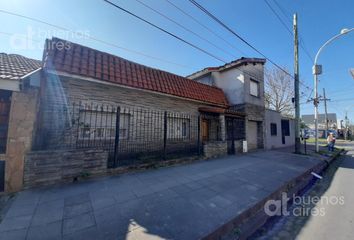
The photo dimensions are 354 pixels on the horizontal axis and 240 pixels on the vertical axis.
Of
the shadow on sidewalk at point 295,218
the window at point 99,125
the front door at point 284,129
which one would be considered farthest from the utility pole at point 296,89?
the window at point 99,125

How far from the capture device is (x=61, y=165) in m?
4.51

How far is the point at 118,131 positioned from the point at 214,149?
5257 millimetres

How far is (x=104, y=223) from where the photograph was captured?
2.78 m

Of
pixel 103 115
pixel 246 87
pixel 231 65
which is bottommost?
pixel 103 115

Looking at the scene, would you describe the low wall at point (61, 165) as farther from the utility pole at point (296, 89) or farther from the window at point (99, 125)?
the utility pole at point (296, 89)

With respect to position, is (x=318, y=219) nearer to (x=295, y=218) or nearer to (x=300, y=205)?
(x=295, y=218)

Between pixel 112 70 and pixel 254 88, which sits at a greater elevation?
pixel 254 88

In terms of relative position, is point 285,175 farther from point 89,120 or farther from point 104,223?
point 89,120

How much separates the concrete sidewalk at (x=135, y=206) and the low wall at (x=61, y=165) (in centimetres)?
29

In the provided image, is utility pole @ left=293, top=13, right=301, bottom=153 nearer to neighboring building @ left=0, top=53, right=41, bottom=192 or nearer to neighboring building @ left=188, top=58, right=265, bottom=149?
neighboring building @ left=188, top=58, right=265, bottom=149

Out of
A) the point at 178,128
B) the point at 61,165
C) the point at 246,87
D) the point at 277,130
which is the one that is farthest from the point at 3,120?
the point at 277,130

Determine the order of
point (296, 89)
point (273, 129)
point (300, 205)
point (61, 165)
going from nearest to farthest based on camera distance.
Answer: point (300, 205), point (61, 165), point (296, 89), point (273, 129)

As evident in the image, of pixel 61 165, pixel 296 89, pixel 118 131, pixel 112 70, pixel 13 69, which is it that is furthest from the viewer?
pixel 296 89

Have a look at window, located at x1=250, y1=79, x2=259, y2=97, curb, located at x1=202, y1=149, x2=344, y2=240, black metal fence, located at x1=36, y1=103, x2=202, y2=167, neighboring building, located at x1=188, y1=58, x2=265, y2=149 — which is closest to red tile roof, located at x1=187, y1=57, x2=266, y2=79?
neighboring building, located at x1=188, y1=58, x2=265, y2=149
